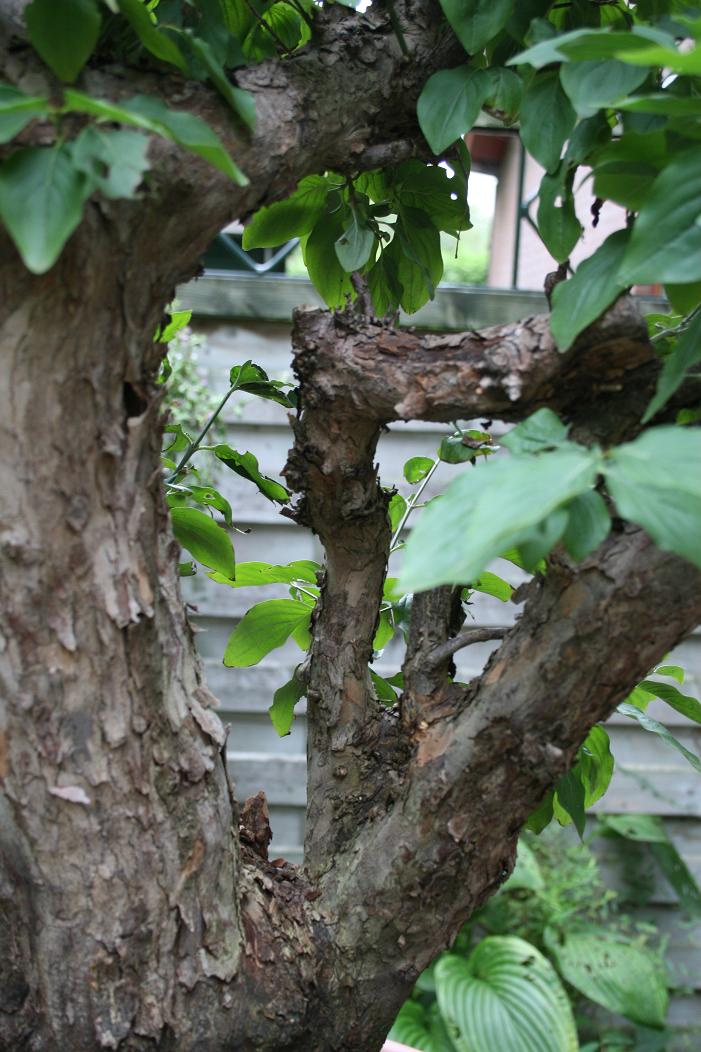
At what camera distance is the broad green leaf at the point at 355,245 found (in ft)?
2.32

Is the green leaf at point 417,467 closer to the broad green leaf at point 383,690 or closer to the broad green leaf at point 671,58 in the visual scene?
the broad green leaf at point 383,690

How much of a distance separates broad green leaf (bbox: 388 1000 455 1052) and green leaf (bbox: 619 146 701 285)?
1752 millimetres

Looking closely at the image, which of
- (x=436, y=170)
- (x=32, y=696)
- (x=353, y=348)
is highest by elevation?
(x=436, y=170)

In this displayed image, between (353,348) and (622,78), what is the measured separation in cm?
23

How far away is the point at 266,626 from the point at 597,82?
51 cm

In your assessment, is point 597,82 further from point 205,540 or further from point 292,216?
point 205,540

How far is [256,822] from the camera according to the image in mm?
780

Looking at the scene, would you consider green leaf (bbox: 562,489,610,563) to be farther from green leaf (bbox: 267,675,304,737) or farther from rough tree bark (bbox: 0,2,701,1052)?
green leaf (bbox: 267,675,304,737)

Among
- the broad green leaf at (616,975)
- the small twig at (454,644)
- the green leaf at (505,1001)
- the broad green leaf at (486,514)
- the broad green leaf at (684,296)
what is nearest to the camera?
the broad green leaf at (486,514)

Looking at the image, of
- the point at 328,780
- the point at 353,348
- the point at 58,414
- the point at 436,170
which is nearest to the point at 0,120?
the point at 58,414

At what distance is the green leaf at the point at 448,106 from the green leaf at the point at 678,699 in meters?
0.46

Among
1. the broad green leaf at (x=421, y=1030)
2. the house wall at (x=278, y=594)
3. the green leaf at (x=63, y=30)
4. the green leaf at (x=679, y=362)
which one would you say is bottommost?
the broad green leaf at (x=421, y=1030)

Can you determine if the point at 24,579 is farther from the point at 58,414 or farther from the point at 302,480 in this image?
the point at 302,480

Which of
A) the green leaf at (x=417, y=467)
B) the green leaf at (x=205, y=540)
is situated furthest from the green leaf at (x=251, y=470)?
the green leaf at (x=417, y=467)
